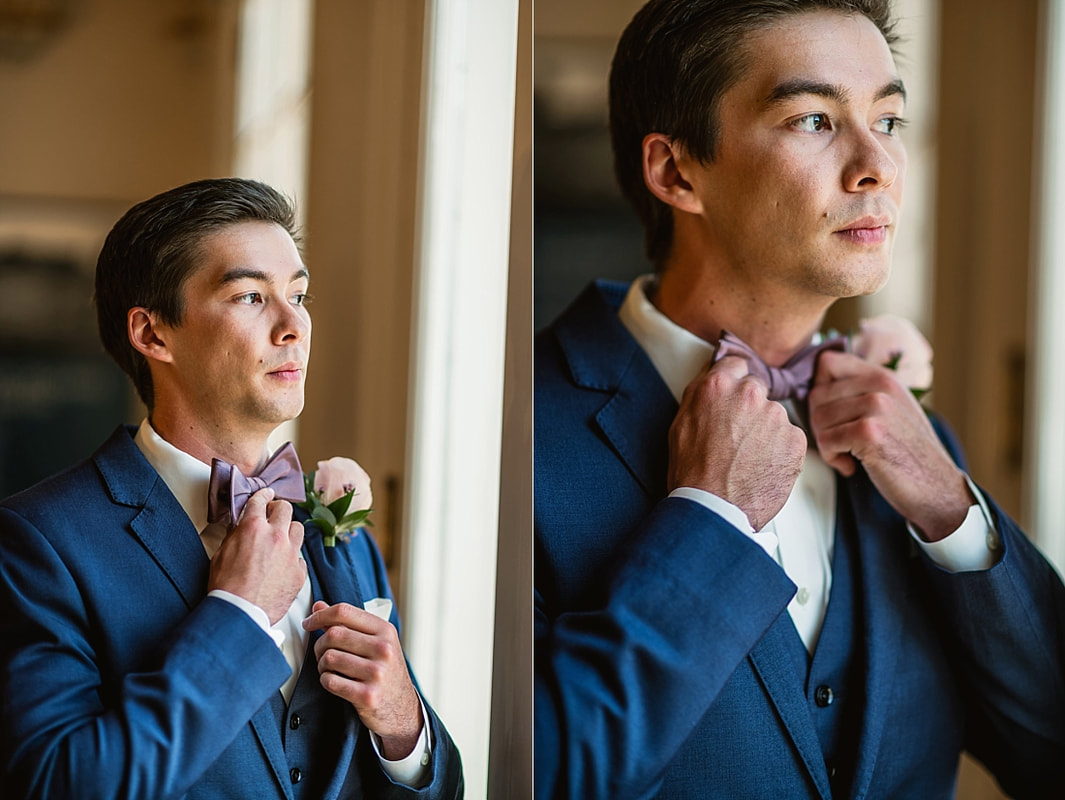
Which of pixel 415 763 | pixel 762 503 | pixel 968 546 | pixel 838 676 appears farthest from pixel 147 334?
pixel 968 546

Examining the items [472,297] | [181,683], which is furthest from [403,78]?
[181,683]

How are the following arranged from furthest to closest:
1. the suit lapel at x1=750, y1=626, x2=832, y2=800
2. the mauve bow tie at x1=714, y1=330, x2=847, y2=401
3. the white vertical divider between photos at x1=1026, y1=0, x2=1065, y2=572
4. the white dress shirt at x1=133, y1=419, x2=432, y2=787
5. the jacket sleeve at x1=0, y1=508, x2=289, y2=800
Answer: the white vertical divider between photos at x1=1026, y1=0, x2=1065, y2=572 → the mauve bow tie at x1=714, y1=330, x2=847, y2=401 → the suit lapel at x1=750, y1=626, x2=832, y2=800 → the white dress shirt at x1=133, y1=419, x2=432, y2=787 → the jacket sleeve at x1=0, y1=508, x2=289, y2=800

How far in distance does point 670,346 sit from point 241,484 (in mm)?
658

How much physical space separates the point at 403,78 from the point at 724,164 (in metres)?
0.45

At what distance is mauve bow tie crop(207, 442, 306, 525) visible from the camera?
118 centimetres

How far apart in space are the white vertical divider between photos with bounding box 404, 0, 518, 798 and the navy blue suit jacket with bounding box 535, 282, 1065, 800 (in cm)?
10

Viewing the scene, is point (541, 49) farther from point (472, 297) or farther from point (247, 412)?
point (247, 412)

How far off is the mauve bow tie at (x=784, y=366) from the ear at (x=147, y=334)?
2.31 ft

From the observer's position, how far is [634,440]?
1.53 metres

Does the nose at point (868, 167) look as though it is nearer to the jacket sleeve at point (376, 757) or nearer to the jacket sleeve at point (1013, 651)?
the jacket sleeve at point (1013, 651)

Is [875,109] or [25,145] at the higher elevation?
A: [875,109]

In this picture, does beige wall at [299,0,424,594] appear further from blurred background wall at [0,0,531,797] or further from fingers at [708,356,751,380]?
fingers at [708,356,751,380]

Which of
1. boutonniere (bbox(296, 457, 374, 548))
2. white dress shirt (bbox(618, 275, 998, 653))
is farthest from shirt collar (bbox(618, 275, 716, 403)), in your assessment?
boutonniere (bbox(296, 457, 374, 548))

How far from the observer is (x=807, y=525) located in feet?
5.23
